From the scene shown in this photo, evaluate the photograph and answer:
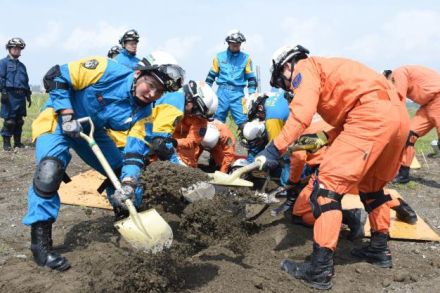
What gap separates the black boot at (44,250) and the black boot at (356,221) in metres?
2.70

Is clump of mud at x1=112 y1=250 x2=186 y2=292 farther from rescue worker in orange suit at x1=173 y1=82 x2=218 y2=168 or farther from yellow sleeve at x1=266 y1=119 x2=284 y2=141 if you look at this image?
rescue worker in orange suit at x1=173 y1=82 x2=218 y2=168

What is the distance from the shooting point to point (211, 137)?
7164 millimetres

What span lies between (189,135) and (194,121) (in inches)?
8.0

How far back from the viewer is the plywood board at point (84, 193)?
621 cm

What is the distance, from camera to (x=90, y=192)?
6.60 metres

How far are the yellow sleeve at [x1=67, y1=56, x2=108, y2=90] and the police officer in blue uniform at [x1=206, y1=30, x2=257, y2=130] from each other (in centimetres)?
608

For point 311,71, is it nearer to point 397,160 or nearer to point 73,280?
point 397,160

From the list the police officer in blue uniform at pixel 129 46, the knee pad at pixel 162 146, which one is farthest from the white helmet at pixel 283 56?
the police officer in blue uniform at pixel 129 46

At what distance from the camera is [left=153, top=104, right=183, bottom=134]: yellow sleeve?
4922 mm

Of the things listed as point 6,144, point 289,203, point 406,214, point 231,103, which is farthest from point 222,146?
point 6,144

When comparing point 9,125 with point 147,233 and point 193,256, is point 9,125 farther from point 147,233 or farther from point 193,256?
point 147,233

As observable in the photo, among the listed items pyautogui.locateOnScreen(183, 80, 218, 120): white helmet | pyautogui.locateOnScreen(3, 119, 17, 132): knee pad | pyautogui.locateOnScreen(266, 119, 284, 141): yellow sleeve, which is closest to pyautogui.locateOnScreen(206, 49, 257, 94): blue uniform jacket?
pyautogui.locateOnScreen(183, 80, 218, 120): white helmet

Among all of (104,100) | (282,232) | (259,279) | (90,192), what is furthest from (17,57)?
(259,279)

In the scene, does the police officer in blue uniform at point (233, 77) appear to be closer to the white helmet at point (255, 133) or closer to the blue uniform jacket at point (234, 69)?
the blue uniform jacket at point (234, 69)
